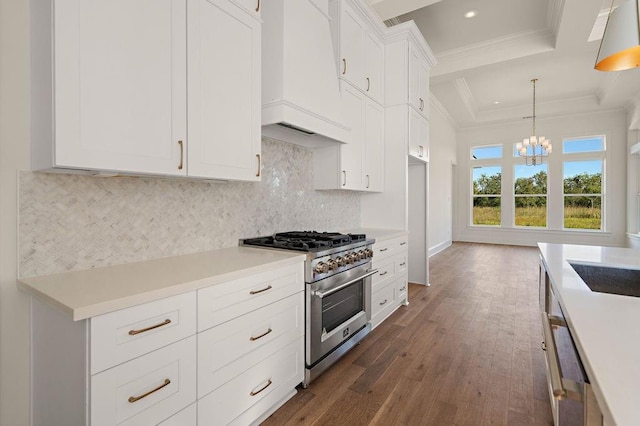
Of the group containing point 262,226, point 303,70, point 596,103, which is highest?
point 596,103

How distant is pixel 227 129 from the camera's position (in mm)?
1814

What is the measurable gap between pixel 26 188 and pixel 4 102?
1.19 ft

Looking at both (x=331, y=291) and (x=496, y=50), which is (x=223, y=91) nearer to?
(x=331, y=291)

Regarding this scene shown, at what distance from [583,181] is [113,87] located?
31.9 ft

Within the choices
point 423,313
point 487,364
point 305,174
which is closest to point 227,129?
point 305,174

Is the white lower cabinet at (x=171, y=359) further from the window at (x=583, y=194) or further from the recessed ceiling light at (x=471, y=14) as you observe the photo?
the window at (x=583, y=194)

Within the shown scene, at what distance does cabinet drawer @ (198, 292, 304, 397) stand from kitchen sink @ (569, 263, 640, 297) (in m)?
1.64

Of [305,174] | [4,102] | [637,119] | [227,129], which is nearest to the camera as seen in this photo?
[4,102]

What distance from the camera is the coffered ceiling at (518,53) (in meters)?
3.87

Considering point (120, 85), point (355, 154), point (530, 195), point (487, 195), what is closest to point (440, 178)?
point (487, 195)

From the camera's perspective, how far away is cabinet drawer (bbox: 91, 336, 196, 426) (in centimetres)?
109

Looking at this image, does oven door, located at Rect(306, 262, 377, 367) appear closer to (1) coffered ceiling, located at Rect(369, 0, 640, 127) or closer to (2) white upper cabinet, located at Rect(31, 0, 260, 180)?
(2) white upper cabinet, located at Rect(31, 0, 260, 180)

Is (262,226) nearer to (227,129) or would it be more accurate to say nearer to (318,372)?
(227,129)

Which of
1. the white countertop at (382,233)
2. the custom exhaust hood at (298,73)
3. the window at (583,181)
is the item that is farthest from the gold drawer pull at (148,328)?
the window at (583,181)
